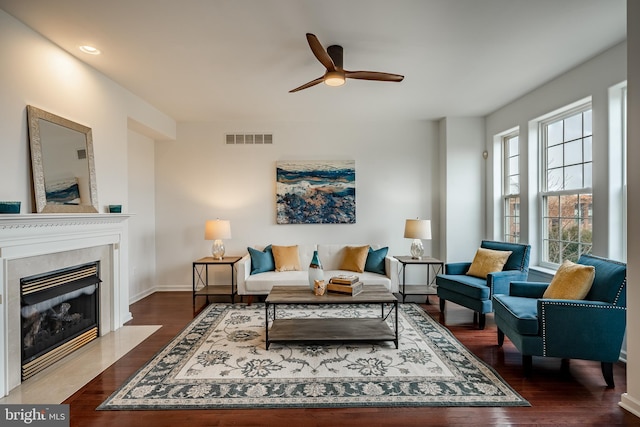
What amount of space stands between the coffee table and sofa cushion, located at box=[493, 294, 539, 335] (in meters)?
0.91

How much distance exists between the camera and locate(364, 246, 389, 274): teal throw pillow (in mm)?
4734

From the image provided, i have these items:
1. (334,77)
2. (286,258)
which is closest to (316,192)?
(286,258)

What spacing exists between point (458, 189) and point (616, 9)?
2953 millimetres

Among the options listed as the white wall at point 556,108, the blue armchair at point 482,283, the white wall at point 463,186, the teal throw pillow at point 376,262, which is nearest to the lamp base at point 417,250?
the teal throw pillow at point 376,262

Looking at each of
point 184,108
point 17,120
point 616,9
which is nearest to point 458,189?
point 616,9

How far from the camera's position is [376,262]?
4.75 meters

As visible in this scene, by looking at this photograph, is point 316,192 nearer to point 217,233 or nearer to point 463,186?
point 217,233

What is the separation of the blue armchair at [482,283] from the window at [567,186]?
1.56ft

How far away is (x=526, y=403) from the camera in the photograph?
2186 millimetres

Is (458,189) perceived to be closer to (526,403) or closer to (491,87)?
(491,87)

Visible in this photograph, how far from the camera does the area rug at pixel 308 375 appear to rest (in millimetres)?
2203

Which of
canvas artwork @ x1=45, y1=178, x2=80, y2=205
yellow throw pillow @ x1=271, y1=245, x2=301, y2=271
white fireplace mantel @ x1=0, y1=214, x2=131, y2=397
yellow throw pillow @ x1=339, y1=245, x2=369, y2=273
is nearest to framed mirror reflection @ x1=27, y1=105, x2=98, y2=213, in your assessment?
canvas artwork @ x1=45, y1=178, x2=80, y2=205

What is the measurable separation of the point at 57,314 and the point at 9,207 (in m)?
1.11

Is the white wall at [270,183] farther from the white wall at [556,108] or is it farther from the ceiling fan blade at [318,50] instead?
the ceiling fan blade at [318,50]
